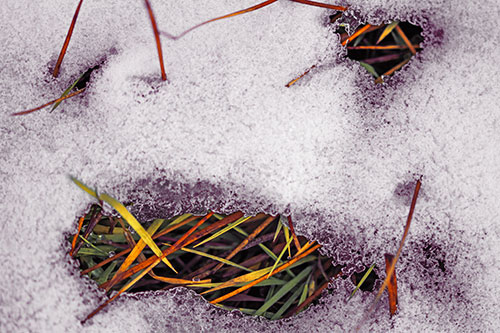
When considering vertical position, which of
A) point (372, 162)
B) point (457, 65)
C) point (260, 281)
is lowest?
point (260, 281)

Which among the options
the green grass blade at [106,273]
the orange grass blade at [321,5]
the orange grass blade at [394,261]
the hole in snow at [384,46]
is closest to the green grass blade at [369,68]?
the hole in snow at [384,46]

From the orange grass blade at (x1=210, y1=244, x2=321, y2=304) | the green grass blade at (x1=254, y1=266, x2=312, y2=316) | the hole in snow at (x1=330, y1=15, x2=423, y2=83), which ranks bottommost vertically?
the green grass blade at (x1=254, y1=266, x2=312, y2=316)

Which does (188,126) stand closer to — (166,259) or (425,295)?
(166,259)

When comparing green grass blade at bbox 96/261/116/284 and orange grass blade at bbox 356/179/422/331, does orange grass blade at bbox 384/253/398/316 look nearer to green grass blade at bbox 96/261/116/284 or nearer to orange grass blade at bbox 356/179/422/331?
orange grass blade at bbox 356/179/422/331

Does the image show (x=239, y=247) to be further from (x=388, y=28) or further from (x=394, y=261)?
(x=388, y=28)

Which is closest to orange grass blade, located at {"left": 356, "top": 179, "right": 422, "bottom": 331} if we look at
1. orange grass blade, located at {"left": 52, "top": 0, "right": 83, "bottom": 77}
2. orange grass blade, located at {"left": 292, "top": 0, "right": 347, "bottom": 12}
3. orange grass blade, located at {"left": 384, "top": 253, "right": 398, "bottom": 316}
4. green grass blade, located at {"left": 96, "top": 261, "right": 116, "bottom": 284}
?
orange grass blade, located at {"left": 384, "top": 253, "right": 398, "bottom": 316}

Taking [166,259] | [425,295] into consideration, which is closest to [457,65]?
[425,295]

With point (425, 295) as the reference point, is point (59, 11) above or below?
above
